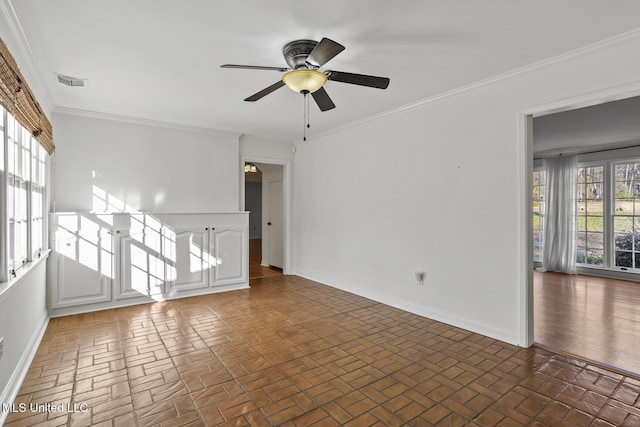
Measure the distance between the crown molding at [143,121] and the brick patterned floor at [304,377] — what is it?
2.51 m

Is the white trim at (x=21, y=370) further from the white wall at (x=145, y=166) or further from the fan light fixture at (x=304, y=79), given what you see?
the fan light fixture at (x=304, y=79)

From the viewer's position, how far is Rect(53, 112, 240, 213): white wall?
419 cm

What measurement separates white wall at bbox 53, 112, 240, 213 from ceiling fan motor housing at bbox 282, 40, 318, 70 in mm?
2976

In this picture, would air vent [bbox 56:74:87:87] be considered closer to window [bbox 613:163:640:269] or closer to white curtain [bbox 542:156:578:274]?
white curtain [bbox 542:156:578:274]

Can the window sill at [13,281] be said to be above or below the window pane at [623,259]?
above

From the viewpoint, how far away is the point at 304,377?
2469mm

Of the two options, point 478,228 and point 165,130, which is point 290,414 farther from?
point 165,130

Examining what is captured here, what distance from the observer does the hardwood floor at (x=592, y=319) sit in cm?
291

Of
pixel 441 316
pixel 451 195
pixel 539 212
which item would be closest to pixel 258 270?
pixel 441 316

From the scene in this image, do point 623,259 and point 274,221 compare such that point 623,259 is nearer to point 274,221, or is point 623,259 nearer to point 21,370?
point 274,221

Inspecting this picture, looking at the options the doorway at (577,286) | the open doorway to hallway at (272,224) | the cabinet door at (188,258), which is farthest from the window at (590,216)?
the cabinet door at (188,258)

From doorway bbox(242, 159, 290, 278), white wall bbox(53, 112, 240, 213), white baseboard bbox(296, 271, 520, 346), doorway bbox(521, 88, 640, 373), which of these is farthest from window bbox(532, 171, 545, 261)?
white wall bbox(53, 112, 240, 213)

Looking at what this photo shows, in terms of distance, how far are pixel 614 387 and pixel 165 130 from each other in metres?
5.54

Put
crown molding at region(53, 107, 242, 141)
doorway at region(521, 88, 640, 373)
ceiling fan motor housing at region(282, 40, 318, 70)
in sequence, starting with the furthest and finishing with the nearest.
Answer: crown molding at region(53, 107, 242, 141)
doorway at region(521, 88, 640, 373)
ceiling fan motor housing at region(282, 40, 318, 70)
